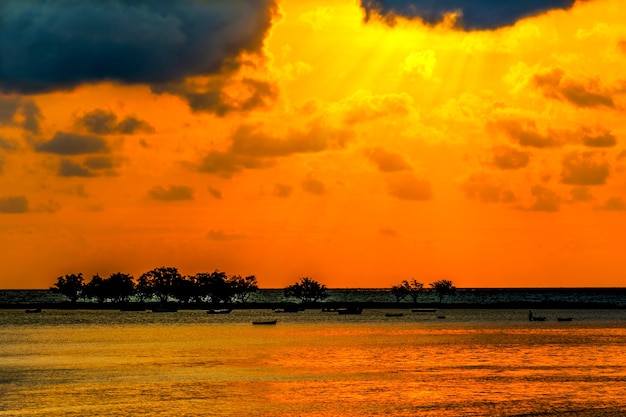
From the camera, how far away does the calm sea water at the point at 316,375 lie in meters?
80.2

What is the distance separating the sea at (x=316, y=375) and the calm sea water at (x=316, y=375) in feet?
0.41

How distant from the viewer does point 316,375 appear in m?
104

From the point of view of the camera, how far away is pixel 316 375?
343 ft

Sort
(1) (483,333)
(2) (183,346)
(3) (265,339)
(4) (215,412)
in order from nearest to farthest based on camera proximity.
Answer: (4) (215,412) → (2) (183,346) → (3) (265,339) → (1) (483,333)

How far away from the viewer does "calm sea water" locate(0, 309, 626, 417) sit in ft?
263

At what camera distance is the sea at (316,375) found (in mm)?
80188

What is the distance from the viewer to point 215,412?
78.7 meters

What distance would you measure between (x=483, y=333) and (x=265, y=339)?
40783mm

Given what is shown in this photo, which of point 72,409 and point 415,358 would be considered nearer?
point 72,409

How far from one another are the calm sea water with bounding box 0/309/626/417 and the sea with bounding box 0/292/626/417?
126 mm

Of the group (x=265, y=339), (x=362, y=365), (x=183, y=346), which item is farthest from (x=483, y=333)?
(x=362, y=365)

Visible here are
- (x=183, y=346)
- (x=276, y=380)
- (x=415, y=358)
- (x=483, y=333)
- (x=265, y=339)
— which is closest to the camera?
(x=276, y=380)

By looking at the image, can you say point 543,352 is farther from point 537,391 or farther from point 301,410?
point 301,410

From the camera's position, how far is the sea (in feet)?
263
